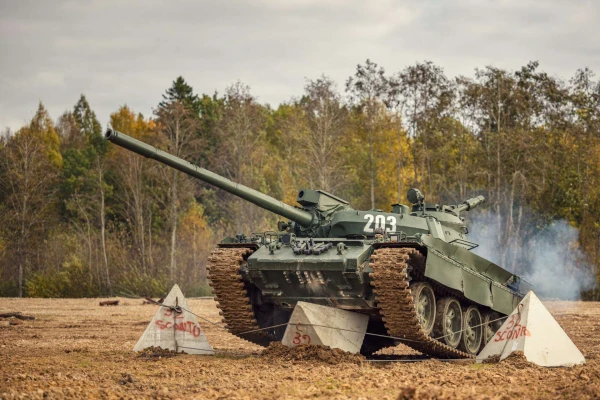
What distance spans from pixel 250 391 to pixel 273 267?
15.9 feet

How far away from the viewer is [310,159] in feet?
142

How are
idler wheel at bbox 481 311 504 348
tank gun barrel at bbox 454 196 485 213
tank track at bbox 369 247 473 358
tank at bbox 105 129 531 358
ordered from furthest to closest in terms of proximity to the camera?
1. tank gun barrel at bbox 454 196 485 213
2. idler wheel at bbox 481 311 504 348
3. tank at bbox 105 129 531 358
4. tank track at bbox 369 247 473 358

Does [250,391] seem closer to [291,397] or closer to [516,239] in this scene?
[291,397]

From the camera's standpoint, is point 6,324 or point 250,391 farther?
point 6,324

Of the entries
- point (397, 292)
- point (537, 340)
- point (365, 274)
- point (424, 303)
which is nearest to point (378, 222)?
point (424, 303)

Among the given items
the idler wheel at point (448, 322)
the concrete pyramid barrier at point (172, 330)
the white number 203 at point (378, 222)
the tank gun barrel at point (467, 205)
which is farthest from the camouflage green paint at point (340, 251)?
the tank gun barrel at point (467, 205)

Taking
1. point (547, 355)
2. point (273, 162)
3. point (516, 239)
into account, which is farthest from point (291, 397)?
point (273, 162)

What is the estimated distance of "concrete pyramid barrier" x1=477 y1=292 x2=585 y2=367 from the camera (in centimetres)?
1459

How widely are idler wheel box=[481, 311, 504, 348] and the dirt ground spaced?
1.56 metres

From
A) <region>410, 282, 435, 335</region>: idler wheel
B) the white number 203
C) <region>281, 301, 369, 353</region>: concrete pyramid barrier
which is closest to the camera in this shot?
<region>281, 301, 369, 353</region>: concrete pyramid barrier

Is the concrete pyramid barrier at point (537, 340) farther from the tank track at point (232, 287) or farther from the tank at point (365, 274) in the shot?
the tank track at point (232, 287)

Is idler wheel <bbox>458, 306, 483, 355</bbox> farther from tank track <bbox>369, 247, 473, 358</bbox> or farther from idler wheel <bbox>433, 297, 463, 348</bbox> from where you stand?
tank track <bbox>369, 247, 473, 358</bbox>

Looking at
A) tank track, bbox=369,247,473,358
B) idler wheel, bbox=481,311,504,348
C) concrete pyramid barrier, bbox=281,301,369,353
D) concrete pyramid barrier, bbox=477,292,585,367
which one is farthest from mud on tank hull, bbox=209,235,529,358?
concrete pyramid barrier, bbox=477,292,585,367

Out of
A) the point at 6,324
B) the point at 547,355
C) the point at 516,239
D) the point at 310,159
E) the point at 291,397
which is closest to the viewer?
the point at 291,397
